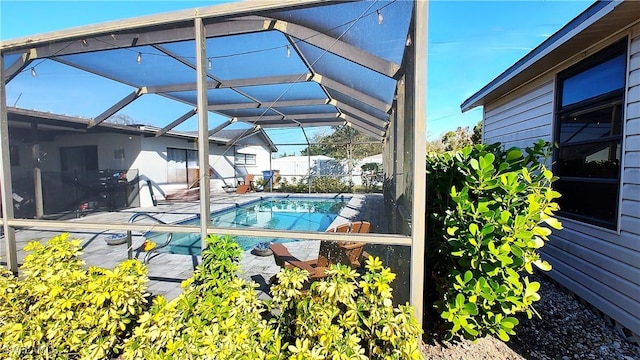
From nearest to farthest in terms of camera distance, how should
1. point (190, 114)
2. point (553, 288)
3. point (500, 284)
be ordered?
point (500, 284)
point (553, 288)
point (190, 114)

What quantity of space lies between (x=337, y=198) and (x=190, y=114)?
273 inches

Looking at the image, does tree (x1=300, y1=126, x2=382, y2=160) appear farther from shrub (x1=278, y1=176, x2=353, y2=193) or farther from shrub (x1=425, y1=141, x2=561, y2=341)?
shrub (x1=425, y1=141, x2=561, y2=341)

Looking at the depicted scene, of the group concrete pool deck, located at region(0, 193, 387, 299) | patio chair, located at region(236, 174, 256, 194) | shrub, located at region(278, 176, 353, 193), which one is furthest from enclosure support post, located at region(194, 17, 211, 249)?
patio chair, located at region(236, 174, 256, 194)

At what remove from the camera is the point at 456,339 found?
2574mm

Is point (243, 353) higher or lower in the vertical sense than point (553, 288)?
higher

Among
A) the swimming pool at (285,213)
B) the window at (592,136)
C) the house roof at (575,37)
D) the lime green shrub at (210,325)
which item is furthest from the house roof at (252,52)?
the swimming pool at (285,213)

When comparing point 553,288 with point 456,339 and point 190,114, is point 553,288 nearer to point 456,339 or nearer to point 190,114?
point 456,339

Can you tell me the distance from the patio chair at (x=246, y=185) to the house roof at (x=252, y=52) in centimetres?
585

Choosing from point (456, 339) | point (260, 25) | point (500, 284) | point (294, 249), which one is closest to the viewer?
point (500, 284)

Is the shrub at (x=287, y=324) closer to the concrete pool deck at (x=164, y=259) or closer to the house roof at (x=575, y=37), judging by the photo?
the concrete pool deck at (x=164, y=259)

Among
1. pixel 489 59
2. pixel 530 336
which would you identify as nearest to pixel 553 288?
pixel 530 336

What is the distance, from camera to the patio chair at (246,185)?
1421cm

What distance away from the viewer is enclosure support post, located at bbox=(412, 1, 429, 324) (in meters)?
2.22

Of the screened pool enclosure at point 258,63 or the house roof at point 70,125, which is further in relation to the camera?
the house roof at point 70,125
